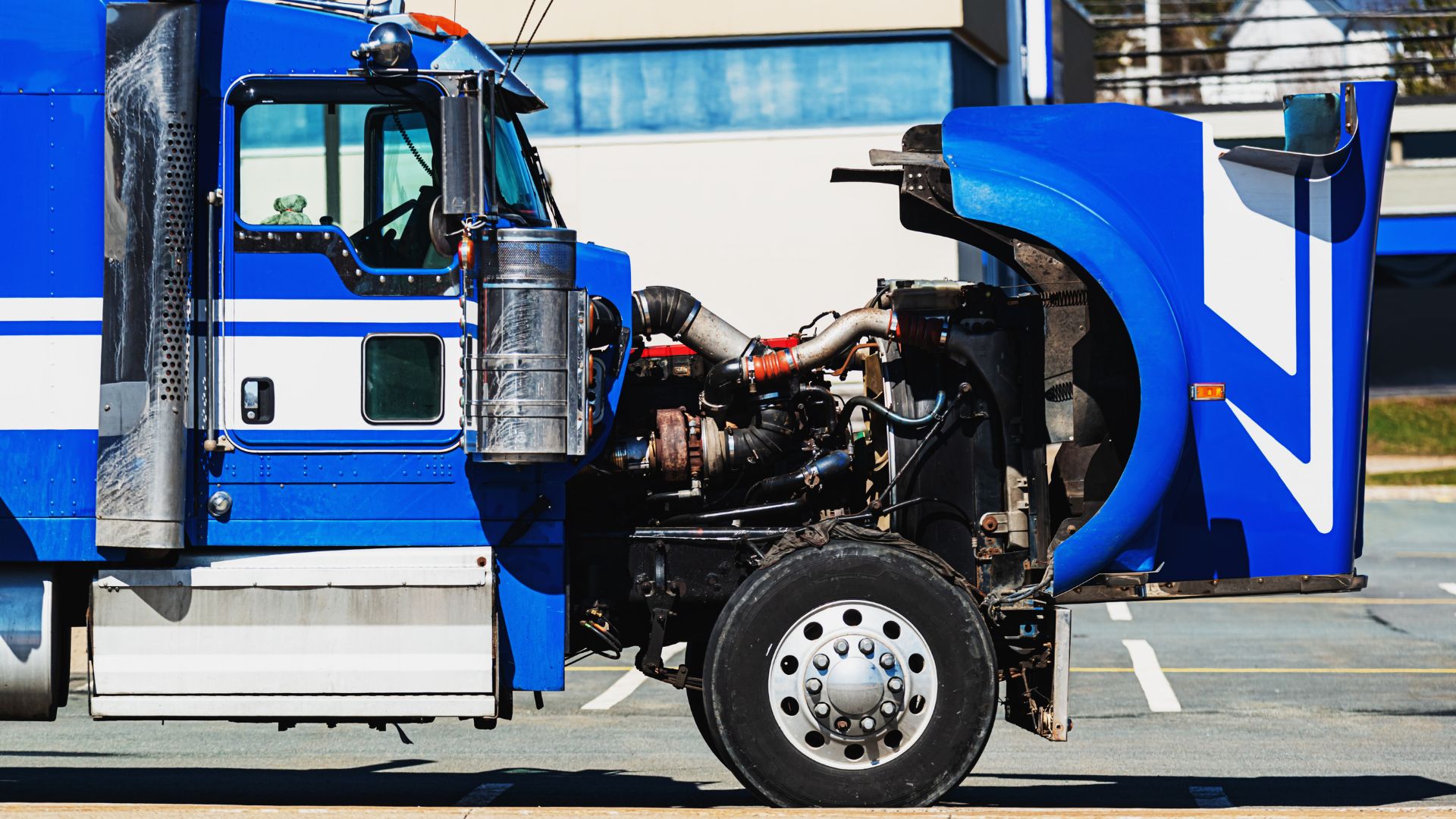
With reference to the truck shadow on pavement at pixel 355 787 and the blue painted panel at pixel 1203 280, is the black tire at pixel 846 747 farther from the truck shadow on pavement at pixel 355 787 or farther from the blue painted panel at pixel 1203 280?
the truck shadow on pavement at pixel 355 787

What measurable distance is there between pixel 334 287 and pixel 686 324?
57.7 inches

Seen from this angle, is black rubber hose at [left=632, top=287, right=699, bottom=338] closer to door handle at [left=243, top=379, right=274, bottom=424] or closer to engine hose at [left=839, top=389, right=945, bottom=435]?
engine hose at [left=839, top=389, right=945, bottom=435]

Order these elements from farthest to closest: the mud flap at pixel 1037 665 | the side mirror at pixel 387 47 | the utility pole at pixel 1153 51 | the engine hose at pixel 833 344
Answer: the utility pole at pixel 1153 51 → the engine hose at pixel 833 344 → the mud flap at pixel 1037 665 → the side mirror at pixel 387 47

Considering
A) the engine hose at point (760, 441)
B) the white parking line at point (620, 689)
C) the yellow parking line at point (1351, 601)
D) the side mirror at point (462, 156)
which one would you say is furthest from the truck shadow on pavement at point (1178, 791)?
the yellow parking line at point (1351, 601)

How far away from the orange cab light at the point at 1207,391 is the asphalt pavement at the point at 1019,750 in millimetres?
1568

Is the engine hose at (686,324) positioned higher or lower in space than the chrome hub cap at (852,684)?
higher

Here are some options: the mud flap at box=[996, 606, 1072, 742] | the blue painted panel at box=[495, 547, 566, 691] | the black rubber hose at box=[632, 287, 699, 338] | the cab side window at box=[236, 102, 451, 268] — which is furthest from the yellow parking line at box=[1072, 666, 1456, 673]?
the cab side window at box=[236, 102, 451, 268]

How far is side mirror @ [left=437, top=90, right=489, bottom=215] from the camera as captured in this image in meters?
6.55

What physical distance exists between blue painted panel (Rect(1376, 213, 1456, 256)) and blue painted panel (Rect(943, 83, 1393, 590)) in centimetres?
2640

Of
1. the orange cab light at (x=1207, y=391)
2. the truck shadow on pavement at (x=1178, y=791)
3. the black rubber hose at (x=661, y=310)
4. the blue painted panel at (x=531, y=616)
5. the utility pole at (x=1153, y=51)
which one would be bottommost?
the truck shadow on pavement at (x=1178, y=791)

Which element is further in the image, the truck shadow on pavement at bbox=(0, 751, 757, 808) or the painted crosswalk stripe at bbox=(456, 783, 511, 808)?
the truck shadow on pavement at bbox=(0, 751, 757, 808)

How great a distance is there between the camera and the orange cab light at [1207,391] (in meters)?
6.84

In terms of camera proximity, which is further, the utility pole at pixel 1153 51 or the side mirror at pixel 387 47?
the utility pole at pixel 1153 51

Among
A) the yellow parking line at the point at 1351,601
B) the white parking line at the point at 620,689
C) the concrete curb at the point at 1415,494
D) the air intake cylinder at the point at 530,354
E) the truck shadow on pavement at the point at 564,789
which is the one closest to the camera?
the air intake cylinder at the point at 530,354
